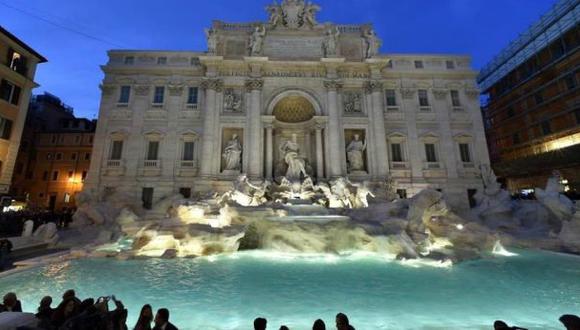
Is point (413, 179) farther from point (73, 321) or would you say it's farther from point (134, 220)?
point (73, 321)

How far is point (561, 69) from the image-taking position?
24.2 metres

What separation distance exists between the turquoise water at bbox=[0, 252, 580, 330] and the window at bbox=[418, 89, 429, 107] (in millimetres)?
15682

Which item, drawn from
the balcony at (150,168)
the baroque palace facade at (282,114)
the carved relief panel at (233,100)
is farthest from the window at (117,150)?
the carved relief panel at (233,100)

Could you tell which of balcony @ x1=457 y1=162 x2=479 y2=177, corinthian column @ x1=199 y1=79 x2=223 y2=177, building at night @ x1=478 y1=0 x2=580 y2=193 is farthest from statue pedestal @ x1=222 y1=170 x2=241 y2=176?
building at night @ x1=478 y1=0 x2=580 y2=193

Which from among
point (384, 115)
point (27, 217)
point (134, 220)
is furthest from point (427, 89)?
point (27, 217)

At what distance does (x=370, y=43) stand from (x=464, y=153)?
1178cm

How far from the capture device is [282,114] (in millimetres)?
22562

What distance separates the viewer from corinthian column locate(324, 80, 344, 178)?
19.9 metres

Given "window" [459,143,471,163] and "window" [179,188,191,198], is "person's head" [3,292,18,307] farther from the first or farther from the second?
"window" [459,143,471,163]

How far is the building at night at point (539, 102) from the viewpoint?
74.9 ft

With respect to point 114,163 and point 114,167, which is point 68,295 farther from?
point 114,163

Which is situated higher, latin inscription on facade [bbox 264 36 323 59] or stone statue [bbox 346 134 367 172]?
latin inscription on facade [bbox 264 36 323 59]

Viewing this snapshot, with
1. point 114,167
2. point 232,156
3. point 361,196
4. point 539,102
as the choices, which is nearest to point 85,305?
point 361,196

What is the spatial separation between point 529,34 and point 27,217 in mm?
44215
